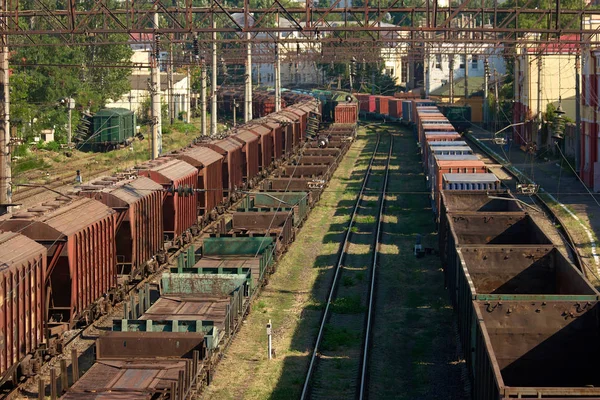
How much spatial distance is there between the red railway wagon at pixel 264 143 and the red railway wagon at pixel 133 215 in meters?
20.9

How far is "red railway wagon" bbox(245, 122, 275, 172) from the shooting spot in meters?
49.1

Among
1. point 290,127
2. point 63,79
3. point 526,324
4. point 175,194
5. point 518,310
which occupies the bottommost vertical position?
point 526,324

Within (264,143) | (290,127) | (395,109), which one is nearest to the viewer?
(264,143)

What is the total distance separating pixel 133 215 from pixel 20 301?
749 centimetres

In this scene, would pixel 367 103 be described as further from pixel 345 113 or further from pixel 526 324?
pixel 526 324

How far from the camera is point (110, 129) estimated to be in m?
68.1

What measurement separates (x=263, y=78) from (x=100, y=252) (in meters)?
141

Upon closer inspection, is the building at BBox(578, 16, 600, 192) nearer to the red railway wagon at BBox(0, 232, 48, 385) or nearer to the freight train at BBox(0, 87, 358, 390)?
the freight train at BBox(0, 87, 358, 390)

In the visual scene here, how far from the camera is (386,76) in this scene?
134m

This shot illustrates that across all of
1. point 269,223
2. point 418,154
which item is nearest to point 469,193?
point 269,223

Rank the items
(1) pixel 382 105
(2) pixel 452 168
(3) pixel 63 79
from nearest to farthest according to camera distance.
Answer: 1. (2) pixel 452 168
2. (3) pixel 63 79
3. (1) pixel 382 105

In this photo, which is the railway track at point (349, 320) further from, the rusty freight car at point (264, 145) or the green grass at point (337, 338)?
the rusty freight car at point (264, 145)

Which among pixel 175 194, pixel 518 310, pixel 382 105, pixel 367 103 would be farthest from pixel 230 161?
pixel 367 103

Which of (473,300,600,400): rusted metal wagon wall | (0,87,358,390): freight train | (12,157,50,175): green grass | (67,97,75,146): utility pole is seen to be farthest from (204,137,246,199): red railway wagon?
(473,300,600,400): rusted metal wagon wall
